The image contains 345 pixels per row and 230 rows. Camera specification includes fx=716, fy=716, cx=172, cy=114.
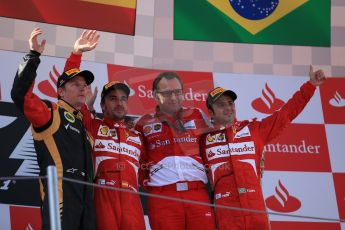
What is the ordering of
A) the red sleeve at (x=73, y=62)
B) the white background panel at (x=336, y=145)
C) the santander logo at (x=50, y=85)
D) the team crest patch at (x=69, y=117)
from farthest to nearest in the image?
the white background panel at (x=336, y=145) → the santander logo at (x=50, y=85) → the red sleeve at (x=73, y=62) → the team crest patch at (x=69, y=117)

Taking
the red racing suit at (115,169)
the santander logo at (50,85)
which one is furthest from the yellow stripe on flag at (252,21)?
the red racing suit at (115,169)

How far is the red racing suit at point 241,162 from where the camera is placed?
326cm

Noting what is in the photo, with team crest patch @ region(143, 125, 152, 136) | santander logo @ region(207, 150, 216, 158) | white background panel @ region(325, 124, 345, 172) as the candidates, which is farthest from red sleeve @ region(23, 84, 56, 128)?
white background panel @ region(325, 124, 345, 172)

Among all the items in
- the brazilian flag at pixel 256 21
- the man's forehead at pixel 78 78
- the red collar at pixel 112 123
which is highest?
the brazilian flag at pixel 256 21

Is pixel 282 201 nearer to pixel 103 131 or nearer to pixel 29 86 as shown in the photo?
pixel 103 131

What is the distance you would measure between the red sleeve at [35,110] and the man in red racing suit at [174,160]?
0.61 metres

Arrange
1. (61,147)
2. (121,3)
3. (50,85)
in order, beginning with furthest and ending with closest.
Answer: (121,3)
(50,85)
(61,147)

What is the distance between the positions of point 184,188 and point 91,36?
0.84 metres

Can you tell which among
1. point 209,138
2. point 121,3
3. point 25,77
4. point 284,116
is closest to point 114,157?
point 209,138

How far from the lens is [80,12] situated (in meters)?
4.32

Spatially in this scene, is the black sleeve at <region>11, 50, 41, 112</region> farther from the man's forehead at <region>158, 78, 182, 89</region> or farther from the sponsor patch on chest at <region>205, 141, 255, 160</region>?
the sponsor patch on chest at <region>205, 141, 255, 160</region>

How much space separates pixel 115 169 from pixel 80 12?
56.1 inches

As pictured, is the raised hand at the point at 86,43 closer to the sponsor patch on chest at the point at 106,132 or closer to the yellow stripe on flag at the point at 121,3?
the sponsor patch on chest at the point at 106,132

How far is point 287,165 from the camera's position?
4398 millimetres
